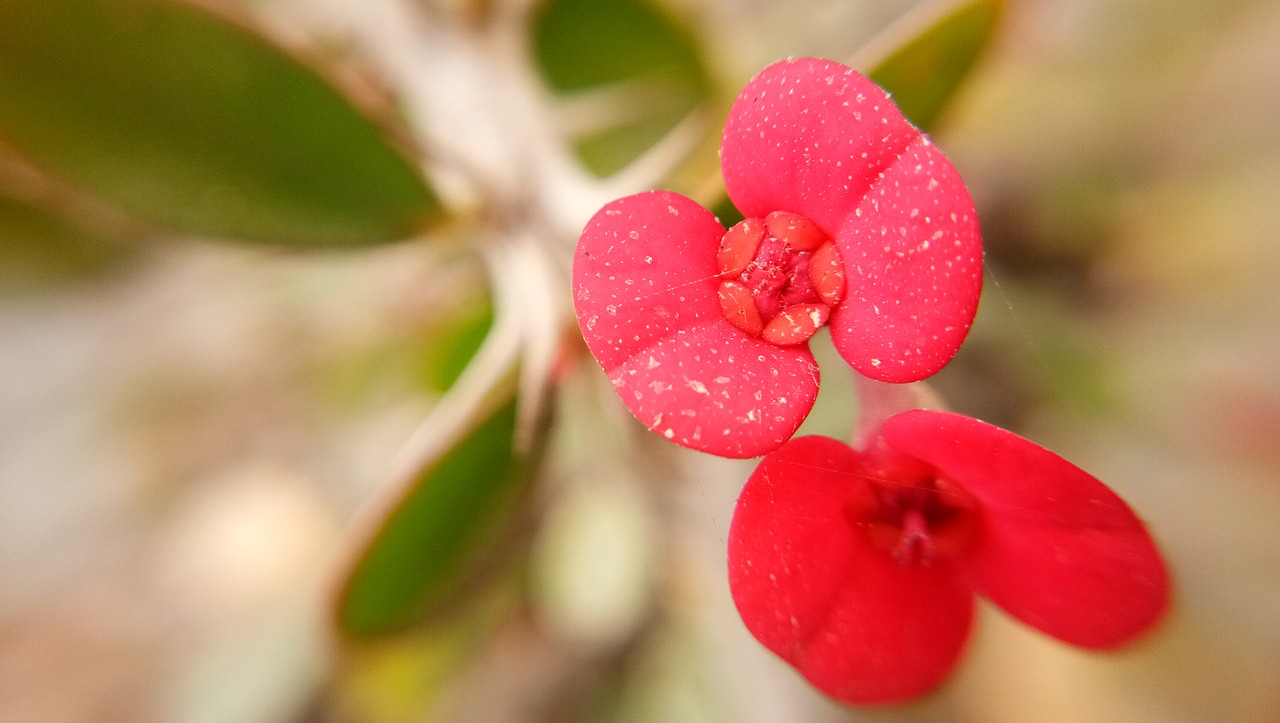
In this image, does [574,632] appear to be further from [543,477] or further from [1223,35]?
[1223,35]

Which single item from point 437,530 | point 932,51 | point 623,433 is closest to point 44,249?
point 437,530

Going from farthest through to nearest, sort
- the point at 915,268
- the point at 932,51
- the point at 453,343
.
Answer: the point at 453,343, the point at 932,51, the point at 915,268

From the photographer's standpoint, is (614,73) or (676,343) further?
(614,73)

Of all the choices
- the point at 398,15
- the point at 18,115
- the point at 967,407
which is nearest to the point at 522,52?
the point at 398,15

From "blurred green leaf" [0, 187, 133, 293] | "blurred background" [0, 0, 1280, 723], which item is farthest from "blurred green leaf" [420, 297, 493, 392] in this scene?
"blurred green leaf" [0, 187, 133, 293]

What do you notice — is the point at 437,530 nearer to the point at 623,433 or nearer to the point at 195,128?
the point at 623,433

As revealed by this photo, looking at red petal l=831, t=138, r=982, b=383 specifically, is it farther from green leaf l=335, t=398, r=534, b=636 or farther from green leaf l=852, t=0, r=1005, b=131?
green leaf l=335, t=398, r=534, b=636

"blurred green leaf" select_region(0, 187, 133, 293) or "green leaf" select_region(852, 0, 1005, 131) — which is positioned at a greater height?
"blurred green leaf" select_region(0, 187, 133, 293)
